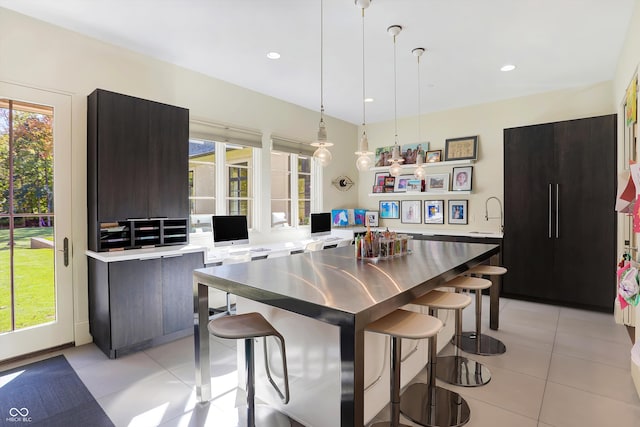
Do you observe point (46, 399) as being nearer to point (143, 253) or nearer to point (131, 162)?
point (143, 253)

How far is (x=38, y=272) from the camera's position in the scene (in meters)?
2.95

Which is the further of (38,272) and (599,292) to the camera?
(599,292)

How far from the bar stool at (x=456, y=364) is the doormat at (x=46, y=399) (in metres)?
2.15

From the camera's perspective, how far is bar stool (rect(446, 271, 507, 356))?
2.68 metres

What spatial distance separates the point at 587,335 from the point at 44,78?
569cm

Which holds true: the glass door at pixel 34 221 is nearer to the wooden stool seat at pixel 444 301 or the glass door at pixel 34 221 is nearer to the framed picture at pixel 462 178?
the wooden stool seat at pixel 444 301

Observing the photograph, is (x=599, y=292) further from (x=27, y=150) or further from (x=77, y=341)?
(x=27, y=150)

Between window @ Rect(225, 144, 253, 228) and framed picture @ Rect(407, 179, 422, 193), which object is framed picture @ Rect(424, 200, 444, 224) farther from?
window @ Rect(225, 144, 253, 228)

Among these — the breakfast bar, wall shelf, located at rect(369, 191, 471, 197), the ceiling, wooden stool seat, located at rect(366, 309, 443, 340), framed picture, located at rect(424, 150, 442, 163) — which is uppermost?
the ceiling

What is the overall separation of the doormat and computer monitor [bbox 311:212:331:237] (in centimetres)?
341

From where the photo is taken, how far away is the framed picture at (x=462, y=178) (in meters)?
5.27

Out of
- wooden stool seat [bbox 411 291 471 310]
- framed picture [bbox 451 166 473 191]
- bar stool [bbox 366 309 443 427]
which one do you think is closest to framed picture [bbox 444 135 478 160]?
framed picture [bbox 451 166 473 191]

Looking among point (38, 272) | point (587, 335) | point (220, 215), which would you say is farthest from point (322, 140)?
point (587, 335)

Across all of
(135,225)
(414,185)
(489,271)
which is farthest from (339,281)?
(414,185)
